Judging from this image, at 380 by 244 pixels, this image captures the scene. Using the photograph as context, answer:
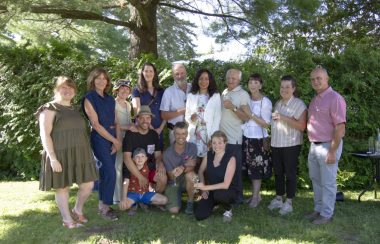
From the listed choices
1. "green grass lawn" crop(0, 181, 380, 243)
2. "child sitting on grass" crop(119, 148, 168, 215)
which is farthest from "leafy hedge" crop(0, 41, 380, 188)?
"child sitting on grass" crop(119, 148, 168, 215)

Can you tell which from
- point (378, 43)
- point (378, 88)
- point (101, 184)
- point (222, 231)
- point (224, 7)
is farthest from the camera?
point (378, 43)

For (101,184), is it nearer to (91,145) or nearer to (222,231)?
(91,145)

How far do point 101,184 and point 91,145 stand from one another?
0.48m

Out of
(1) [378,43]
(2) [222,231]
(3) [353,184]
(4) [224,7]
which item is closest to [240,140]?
(2) [222,231]

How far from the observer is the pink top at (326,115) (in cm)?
427

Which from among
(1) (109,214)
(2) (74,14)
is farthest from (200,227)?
(2) (74,14)

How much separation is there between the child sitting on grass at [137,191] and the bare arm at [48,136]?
1001 mm

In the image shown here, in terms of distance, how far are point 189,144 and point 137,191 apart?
0.87 m

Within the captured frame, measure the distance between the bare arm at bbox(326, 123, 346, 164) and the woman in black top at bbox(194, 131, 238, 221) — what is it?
3.46 feet

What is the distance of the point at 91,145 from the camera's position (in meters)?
4.73

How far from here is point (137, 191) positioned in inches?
193

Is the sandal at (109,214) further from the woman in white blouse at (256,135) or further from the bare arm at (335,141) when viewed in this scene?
the bare arm at (335,141)

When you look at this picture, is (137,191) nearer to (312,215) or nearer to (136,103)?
(136,103)

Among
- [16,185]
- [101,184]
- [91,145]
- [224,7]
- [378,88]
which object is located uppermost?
[224,7]
